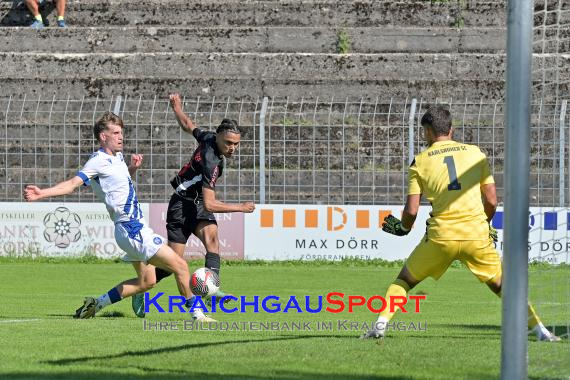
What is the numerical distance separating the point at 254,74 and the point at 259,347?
52.2ft

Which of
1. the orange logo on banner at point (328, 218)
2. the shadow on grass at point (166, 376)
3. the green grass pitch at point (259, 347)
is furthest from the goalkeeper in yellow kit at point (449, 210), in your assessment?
the orange logo on banner at point (328, 218)

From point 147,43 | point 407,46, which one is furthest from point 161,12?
point 407,46

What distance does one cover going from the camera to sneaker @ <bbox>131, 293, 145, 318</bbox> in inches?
502

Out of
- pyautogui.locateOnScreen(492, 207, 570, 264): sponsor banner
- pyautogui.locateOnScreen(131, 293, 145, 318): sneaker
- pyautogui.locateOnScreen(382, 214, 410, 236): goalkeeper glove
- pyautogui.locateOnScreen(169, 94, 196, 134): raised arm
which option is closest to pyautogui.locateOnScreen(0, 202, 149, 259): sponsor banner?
pyautogui.locateOnScreen(492, 207, 570, 264): sponsor banner

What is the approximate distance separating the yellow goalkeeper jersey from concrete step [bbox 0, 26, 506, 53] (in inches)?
608

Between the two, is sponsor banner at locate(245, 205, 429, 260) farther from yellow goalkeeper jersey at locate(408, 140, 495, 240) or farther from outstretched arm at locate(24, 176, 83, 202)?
yellow goalkeeper jersey at locate(408, 140, 495, 240)

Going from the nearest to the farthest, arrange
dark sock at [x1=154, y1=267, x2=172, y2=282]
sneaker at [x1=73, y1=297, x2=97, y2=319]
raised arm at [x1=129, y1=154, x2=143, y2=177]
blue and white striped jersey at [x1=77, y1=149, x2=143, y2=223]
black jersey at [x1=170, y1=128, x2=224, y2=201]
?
blue and white striped jersey at [x1=77, y1=149, x2=143, y2=223]
raised arm at [x1=129, y1=154, x2=143, y2=177]
sneaker at [x1=73, y1=297, x2=97, y2=319]
dark sock at [x1=154, y1=267, x2=172, y2=282]
black jersey at [x1=170, y1=128, x2=224, y2=201]

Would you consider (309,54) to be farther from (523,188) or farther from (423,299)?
(523,188)

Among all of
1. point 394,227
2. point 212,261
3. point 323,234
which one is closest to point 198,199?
point 212,261

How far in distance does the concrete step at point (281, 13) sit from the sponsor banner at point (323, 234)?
6.58 metres

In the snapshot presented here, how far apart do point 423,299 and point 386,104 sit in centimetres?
700

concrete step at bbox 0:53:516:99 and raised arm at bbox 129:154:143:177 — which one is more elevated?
concrete step at bbox 0:53:516:99

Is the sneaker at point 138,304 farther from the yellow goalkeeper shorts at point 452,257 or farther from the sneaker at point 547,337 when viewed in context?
the sneaker at point 547,337

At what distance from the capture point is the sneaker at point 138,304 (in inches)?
502
